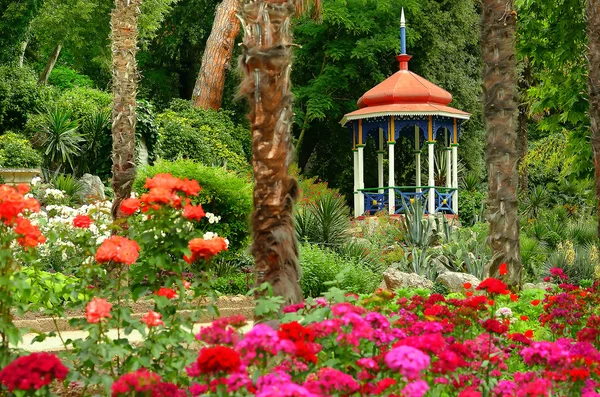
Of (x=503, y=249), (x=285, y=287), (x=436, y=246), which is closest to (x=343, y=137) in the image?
(x=436, y=246)

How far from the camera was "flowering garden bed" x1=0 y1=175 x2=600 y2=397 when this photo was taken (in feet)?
11.6

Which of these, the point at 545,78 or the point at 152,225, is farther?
the point at 545,78

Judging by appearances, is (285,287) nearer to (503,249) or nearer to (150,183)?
(150,183)

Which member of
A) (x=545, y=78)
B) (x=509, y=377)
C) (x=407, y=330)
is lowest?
(x=509, y=377)

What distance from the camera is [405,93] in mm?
21078

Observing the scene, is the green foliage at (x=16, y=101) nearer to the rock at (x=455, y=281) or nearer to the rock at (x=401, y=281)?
the rock at (x=401, y=281)

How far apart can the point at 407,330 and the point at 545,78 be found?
497 inches

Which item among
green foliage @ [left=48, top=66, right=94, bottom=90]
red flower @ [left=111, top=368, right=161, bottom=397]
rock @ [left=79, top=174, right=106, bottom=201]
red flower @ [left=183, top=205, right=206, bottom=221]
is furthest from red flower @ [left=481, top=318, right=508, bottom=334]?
green foliage @ [left=48, top=66, right=94, bottom=90]

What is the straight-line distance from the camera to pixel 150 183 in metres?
4.79

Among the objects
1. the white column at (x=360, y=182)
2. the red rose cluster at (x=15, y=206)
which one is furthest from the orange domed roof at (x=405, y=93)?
the red rose cluster at (x=15, y=206)

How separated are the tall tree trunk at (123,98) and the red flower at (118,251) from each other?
7.30 meters

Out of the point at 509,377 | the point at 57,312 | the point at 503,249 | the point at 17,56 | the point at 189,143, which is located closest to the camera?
the point at 57,312

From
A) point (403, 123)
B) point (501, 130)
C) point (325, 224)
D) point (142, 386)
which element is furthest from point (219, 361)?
point (403, 123)

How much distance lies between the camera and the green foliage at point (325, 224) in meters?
15.1
